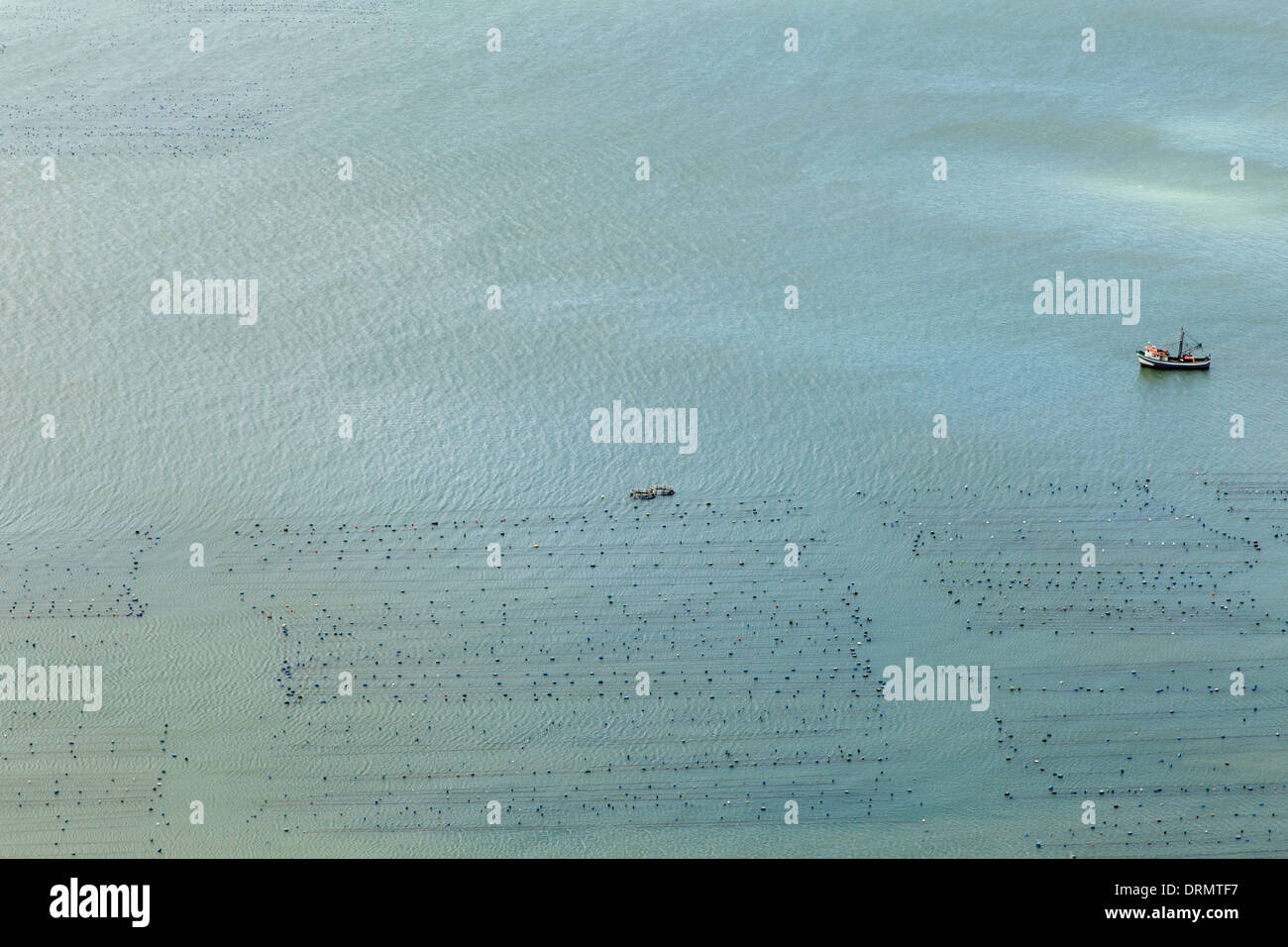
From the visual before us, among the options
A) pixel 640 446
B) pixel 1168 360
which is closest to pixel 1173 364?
pixel 1168 360

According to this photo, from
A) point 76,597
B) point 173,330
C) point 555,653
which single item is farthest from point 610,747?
point 173,330

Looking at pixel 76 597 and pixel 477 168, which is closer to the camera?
pixel 76 597

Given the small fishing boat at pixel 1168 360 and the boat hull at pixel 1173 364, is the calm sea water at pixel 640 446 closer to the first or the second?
the boat hull at pixel 1173 364

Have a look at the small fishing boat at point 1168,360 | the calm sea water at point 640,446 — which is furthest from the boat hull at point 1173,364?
the calm sea water at point 640,446

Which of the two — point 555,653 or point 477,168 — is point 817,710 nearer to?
point 555,653

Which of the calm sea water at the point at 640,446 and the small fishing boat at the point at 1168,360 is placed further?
the small fishing boat at the point at 1168,360

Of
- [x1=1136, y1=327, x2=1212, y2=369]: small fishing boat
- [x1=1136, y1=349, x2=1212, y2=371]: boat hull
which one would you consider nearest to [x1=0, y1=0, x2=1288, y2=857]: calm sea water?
[x1=1136, y1=349, x2=1212, y2=371]: boat hull
